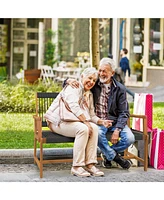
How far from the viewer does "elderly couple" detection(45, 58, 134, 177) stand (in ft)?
17.5

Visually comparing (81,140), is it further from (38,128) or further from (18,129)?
(18,129)

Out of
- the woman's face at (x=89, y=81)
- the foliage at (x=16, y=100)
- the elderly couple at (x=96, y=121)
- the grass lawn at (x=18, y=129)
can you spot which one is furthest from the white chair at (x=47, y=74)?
the woman's face at (x=89, y=81)

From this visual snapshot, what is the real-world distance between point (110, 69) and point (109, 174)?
975 mm

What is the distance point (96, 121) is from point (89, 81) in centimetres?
42

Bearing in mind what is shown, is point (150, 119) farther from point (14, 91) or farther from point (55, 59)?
point (55, 59)

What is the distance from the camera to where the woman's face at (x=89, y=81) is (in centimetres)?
537

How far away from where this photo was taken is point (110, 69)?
18.2 feet

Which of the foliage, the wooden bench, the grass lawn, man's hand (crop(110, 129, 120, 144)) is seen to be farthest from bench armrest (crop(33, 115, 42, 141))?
the foliage

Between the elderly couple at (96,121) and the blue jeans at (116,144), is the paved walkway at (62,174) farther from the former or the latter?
the blue jeans at (116,144)

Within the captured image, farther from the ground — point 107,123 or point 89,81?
point 89,81

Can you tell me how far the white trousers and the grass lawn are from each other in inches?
63.0

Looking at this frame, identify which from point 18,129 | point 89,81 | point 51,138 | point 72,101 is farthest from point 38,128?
point 18,129

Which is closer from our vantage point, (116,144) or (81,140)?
(81,140)

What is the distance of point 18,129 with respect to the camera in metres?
8.14
